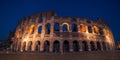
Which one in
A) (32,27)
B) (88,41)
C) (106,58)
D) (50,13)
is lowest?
(106,58)

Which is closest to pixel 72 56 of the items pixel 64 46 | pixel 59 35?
pixel 59 35

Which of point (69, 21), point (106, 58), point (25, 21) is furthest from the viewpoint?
point (25, 21)

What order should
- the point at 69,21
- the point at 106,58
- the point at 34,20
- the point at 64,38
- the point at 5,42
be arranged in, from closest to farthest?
the point at 106,58, the point at 64,38, the point at 69,21, the point at 34,20, the point at 5,42

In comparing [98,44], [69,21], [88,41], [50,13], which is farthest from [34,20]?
[98,44]

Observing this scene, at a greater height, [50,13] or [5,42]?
[50,13]

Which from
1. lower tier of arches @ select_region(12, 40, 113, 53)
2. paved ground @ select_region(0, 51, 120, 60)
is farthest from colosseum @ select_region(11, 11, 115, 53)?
paved ground @ select_region(0, 51, 120, 60)

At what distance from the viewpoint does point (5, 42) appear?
2931cm

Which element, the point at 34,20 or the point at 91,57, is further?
the point at 34,20

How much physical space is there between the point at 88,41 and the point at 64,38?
430cm

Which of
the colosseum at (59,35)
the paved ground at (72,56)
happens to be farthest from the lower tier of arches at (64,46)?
the paved ground at (72,56)

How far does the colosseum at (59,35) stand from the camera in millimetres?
20328

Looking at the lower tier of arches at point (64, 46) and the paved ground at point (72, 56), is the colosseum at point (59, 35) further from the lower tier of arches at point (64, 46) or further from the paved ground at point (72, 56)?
the paved ground at point (72, 56)

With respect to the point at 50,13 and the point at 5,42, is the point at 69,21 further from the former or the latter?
the point at 5,42

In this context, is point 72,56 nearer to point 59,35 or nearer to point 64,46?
point 59,35
